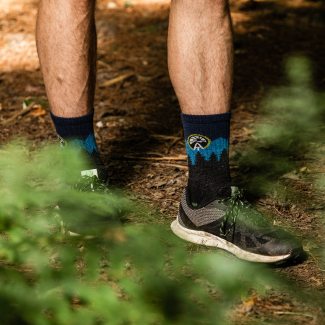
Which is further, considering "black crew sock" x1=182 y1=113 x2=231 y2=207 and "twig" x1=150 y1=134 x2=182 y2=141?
"twig" x1=150 y1=134 x2=182 y2=141

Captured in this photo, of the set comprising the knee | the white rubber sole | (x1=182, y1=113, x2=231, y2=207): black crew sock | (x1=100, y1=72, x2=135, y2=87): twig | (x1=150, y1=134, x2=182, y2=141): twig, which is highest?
the knee

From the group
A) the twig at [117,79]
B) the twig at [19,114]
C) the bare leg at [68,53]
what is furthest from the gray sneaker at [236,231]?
the twig at [117,79]

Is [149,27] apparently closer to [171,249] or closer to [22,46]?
[22,46]

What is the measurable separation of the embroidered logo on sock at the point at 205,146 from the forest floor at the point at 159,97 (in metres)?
0.27

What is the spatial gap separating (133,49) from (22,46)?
69cm

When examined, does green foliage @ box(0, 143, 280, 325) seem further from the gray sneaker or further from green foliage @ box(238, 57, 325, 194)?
green foliage @ box(238, 57, 325, 194)

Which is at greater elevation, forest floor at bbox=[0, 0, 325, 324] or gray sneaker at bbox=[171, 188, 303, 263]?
gray sneaker at bbox=[171, 188, 303, 263]

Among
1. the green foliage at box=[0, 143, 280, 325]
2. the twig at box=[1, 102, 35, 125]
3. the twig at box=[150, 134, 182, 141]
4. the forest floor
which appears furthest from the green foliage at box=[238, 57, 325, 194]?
the green foliage at box=[0, 143, 280, 325]

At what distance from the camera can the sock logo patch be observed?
72.6 inches

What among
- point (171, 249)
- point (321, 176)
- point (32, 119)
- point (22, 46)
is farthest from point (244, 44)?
point (171, 249)

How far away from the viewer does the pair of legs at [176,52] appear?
180 cm

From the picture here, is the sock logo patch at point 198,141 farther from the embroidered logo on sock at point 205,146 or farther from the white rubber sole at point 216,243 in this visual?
the white rubber sole at point 216,243

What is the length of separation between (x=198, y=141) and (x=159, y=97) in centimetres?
151

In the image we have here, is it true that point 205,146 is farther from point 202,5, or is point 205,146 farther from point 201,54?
point 202,5
